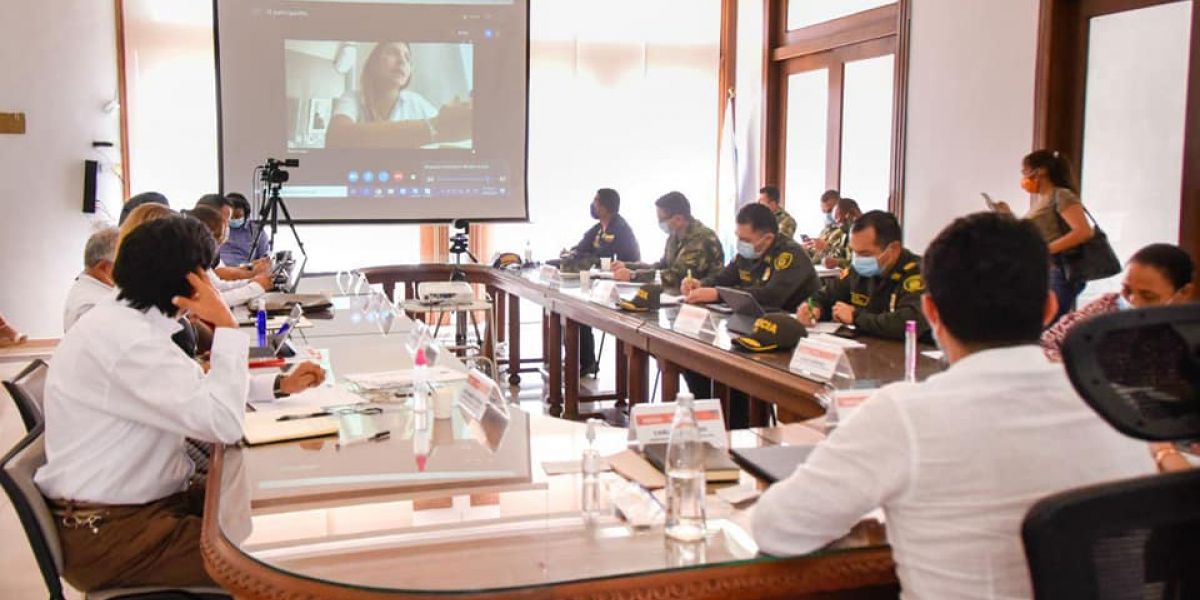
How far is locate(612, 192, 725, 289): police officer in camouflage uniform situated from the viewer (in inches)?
210

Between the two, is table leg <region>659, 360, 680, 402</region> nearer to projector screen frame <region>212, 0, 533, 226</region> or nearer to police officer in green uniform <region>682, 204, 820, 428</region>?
police officer in green uniform <region>682, 204, 820, 428</region>

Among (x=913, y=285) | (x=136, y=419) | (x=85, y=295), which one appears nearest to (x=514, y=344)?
(x=913, y=285)

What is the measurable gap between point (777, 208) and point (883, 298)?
413cm

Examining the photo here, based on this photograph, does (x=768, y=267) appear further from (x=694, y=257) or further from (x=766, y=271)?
(x=694, y=257)

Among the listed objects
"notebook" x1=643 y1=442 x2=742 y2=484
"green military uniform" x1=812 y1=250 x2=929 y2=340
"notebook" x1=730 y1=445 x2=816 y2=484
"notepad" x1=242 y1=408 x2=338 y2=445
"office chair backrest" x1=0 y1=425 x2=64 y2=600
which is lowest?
"office chair backrest" x1=0 y1=425 x2=64 y2=600

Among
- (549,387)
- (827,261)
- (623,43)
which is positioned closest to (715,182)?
(623,43)

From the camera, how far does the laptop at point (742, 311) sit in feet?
11.6

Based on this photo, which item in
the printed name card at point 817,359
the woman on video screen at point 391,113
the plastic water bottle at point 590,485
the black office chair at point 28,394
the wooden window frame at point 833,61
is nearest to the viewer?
the plastic water bottle at point 590,485

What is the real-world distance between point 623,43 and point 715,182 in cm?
148

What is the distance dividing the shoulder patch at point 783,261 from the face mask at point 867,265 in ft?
2.45

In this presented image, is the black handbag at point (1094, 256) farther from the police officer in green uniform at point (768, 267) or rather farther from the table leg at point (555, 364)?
the table leg at point (555, 364)

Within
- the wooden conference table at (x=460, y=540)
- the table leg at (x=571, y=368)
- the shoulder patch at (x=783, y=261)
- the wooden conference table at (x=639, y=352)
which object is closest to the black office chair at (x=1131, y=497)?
the wooden conference table at (x=460, y=540)

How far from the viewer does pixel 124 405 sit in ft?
6.32

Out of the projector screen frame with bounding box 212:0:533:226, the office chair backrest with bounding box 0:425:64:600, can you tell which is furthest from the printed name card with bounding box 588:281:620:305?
the office chair backrest with bounding box 0:425:64:600
